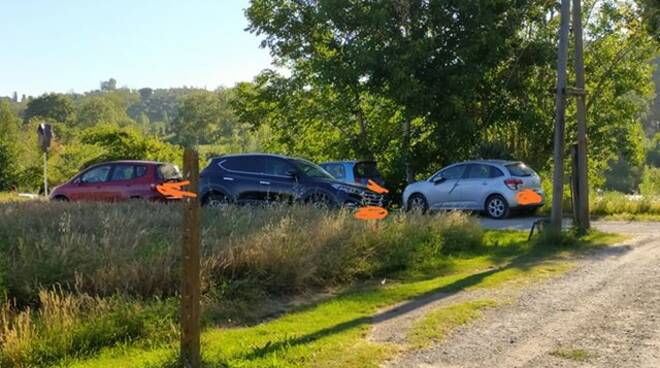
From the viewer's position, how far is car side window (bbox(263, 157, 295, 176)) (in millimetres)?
15587

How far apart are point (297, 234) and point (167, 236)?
5.65 feet

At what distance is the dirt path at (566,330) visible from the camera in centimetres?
551

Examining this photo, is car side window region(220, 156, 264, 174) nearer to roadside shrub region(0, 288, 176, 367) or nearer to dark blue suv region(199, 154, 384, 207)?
dark blue suv region(199, 154, 384, 207)

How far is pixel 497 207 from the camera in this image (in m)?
17.9

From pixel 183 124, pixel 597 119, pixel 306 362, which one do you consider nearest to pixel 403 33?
pixel 597 119

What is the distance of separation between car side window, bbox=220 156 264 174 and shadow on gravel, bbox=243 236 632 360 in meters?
6.81

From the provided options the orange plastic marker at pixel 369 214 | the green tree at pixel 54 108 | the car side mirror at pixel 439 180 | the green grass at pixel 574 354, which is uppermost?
the green tree at pixel 54 108

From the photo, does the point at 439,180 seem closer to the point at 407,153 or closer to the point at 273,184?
the point at 407,153

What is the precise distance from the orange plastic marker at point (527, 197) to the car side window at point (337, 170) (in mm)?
4966

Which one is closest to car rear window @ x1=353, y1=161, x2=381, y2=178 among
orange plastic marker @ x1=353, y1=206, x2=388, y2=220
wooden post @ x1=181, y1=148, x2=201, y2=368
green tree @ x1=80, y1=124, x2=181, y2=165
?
orange plastic marker @ x1=353, y1=206, x2=388, y2=220

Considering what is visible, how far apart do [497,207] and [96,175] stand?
1064cm

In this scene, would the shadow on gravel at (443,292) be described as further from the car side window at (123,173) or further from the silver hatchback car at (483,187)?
the car side window at (123,173)

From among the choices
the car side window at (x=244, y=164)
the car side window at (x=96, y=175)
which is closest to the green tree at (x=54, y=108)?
the car side window at (x=96, y=175)

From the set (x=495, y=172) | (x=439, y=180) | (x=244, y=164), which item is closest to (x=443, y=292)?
(x=244, y=164)
